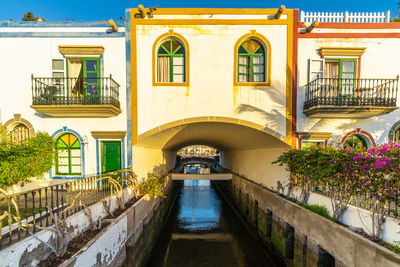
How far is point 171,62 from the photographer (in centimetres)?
953

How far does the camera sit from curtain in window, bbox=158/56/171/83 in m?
9.60

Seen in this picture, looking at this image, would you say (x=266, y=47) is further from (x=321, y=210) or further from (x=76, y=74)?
(x=76, y=74)

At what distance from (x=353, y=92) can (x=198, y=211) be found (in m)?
13.3

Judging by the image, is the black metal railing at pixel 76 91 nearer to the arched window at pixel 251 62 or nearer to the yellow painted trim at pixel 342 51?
the arched window at pixel 251 62

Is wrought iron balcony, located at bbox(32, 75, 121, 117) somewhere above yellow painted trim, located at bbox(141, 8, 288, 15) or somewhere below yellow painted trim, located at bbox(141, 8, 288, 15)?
below

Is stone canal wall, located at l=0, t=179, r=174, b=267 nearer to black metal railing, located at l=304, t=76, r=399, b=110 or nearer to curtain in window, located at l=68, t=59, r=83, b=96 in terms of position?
curtain in window, located at l=68, t=59, r=83, b=96

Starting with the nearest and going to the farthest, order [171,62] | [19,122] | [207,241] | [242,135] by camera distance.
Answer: [19,122] → [171,62] → [207,241] → [242,135]

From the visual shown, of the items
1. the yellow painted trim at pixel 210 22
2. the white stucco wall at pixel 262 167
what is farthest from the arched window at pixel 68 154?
the white stucco wall at pixel 262 167

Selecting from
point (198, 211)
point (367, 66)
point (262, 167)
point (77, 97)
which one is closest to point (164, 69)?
point (77, 97)

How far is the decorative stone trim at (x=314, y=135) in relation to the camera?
9.34 metres

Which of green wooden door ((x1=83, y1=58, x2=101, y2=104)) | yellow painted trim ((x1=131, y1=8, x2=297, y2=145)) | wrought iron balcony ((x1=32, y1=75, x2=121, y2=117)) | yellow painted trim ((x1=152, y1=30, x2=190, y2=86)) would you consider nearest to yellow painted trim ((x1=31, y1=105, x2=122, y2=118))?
wrought iron balcony ((x1=32, y1=75, x2=121, y2=117))

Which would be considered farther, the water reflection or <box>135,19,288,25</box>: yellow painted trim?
the water reflection

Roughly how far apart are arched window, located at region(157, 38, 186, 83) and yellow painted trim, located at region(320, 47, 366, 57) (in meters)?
6.81

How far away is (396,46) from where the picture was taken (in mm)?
9430
